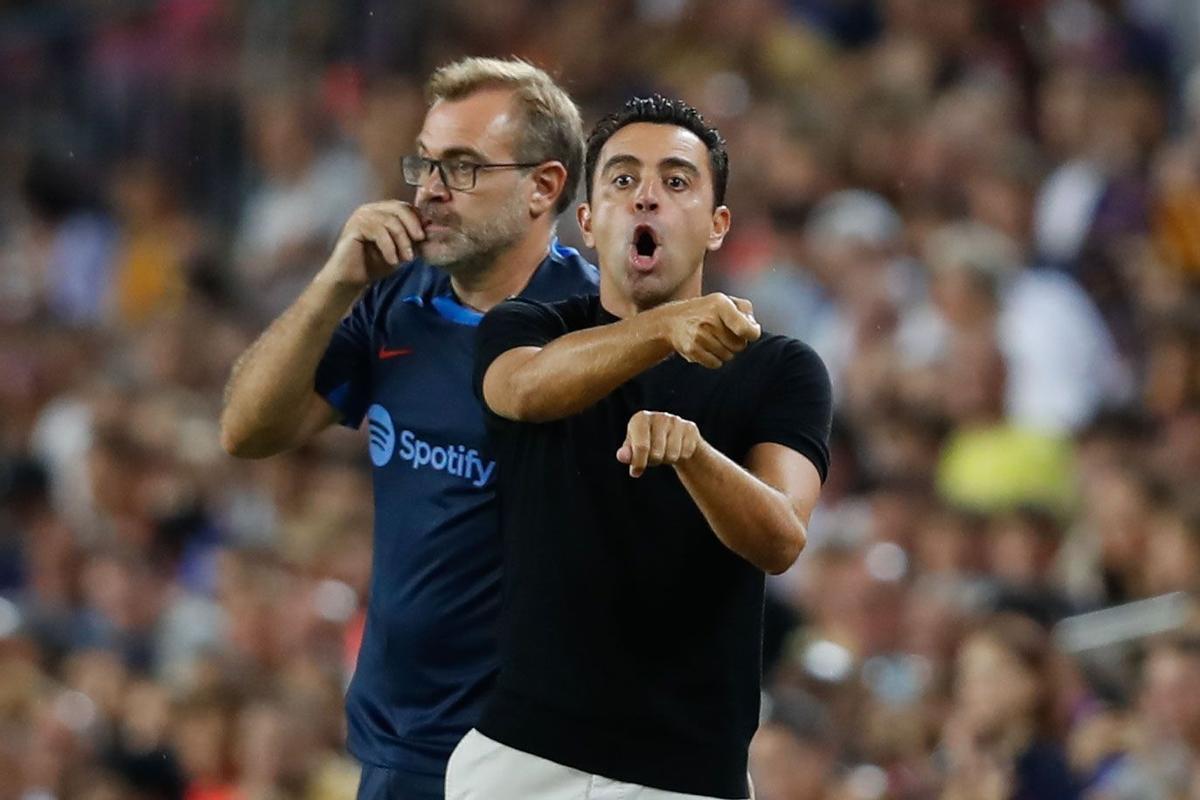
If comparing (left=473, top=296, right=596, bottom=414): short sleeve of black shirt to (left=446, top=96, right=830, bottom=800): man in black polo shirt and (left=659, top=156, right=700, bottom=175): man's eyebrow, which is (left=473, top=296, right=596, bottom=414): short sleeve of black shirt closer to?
(left=446, top=96, right=830, bottom=800): man in black polo shirt

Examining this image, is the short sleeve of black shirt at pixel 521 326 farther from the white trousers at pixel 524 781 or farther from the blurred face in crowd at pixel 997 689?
the blurred face in crowd at pixel 997 689

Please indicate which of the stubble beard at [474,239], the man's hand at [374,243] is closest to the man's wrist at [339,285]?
the man's hand at [374,243]

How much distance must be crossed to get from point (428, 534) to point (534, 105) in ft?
2.72

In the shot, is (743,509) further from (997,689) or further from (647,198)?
(997,689)

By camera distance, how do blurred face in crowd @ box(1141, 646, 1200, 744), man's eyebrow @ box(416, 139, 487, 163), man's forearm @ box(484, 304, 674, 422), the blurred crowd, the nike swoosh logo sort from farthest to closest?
the blurred crowd, blurred face in crowd @ box(1141, 646, 1200, 744), the nike swoosh logo, man's eyebrow @ box(416, 139, 487, 163), man's forearm @ box(484, 304, 674, 422)

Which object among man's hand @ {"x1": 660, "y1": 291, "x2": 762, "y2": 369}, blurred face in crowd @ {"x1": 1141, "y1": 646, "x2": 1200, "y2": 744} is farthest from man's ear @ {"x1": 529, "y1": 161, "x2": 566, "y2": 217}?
blurred face in crowd @ {"x1": 1141, "y1": 646, "x2": 1200, "y2": 744}

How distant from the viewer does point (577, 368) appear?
11.2 feet

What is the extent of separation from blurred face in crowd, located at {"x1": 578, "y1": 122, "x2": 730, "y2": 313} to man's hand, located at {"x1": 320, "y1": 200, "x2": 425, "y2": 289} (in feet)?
2.02

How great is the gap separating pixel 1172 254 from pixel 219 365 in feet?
15.1

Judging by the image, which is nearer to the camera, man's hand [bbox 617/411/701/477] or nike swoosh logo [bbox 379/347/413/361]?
man's hand [bbox 617/411/701/477]

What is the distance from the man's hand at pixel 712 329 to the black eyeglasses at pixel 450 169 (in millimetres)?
1163

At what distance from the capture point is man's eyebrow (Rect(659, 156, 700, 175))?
12.1ft

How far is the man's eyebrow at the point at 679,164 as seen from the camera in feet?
12.1

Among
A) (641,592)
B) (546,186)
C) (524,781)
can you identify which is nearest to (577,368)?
(641,592)
